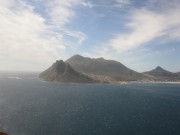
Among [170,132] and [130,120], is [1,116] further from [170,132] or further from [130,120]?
[170,132]

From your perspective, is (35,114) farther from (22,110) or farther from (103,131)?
(103,131)

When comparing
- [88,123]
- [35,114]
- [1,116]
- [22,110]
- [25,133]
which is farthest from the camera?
[22,110]

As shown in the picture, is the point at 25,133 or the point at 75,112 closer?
the point at 25,133

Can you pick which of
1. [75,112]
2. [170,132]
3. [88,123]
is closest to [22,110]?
[75,112]

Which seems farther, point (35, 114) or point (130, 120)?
point (35, 114)

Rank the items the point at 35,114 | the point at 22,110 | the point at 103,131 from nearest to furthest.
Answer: the point at 103,131, the point at 35,114, the point at 22,110

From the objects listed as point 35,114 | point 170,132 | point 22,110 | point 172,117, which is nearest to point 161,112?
point 172,117

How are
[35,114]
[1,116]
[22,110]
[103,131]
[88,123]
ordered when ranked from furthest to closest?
[22,110], [35,114], [1,116], [88,123], [103,131]

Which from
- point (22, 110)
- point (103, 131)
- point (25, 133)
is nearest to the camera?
point (25, 133)
